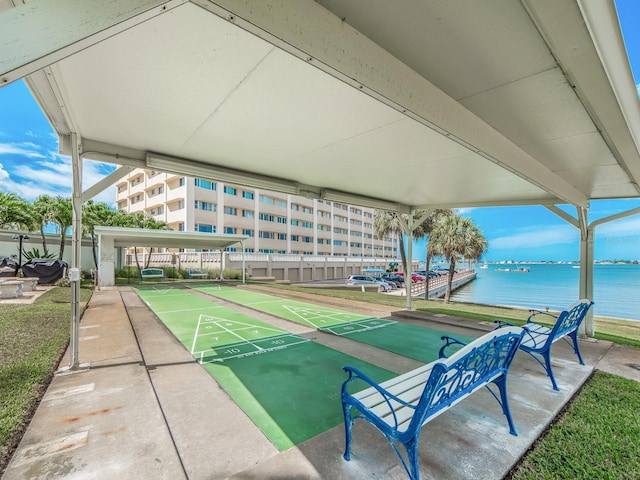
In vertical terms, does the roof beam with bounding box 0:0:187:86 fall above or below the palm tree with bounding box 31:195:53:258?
below

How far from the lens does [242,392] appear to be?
371 cm

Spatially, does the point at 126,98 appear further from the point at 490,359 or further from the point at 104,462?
the point at 490,359

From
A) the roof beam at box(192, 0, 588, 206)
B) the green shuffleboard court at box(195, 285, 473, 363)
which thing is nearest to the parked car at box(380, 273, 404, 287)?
the green shuffleboard court at box(195, 285, 473, 363)

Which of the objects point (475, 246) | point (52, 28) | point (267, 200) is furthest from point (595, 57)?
point (267, 200)

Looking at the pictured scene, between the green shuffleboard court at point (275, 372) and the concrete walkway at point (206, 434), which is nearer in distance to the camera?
the concrete walkway at point (206, 434)

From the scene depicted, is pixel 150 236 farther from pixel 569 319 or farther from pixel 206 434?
pixel 569 319

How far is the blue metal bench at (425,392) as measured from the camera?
6.53 ft

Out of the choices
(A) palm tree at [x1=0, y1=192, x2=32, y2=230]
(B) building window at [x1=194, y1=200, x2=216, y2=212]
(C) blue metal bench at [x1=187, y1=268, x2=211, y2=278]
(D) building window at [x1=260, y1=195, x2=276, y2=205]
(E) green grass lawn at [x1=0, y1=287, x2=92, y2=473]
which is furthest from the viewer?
(D) building window at [x1=260, y1=195, x2=276, y2=205]

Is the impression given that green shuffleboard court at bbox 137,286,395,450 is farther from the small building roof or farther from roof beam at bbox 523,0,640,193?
the small building roof

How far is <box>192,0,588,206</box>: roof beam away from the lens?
1709 mm

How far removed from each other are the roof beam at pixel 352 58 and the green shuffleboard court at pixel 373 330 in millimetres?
3689

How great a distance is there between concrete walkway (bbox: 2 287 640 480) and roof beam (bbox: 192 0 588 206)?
2961 mm

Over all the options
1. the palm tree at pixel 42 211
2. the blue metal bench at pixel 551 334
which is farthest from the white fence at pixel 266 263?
the blue metal bench at pixel 551 334

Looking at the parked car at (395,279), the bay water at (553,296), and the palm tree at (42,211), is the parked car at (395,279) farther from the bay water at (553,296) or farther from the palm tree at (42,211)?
the palm tree at (42,211)
